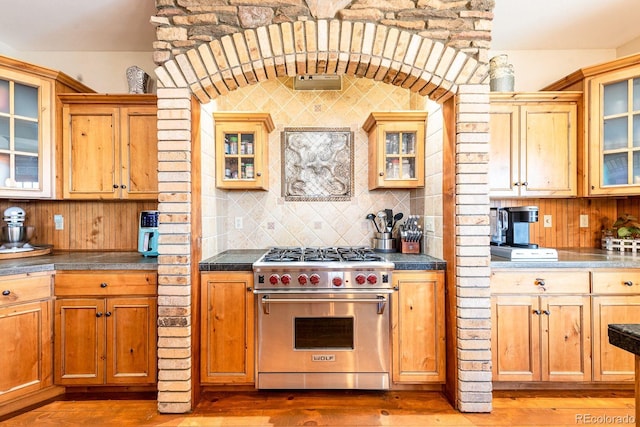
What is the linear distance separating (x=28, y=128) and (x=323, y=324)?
2785mm

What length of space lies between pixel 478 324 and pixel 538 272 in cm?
63

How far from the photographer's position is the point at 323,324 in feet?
7.72

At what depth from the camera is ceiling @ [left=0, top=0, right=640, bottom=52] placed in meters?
2.47

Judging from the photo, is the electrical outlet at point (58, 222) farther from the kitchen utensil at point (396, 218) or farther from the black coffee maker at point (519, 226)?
the black coffee maker at point (519, 226)

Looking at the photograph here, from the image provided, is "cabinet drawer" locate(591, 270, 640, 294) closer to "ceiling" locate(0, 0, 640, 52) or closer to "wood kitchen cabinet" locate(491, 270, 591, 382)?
"wood kitchen cabinet" locate(491, 270, 591, 382)

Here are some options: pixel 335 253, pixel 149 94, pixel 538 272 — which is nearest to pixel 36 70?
pixel 149 94

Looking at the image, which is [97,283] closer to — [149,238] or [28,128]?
[149,238]

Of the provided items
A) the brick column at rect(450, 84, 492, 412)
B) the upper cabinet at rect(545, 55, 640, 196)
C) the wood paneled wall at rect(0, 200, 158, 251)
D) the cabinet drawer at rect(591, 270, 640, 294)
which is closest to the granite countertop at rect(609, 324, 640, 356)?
the brick column at rect(450, 84, 492, 412)

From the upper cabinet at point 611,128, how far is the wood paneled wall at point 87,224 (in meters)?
3.97

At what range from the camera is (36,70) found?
2527 millimetres

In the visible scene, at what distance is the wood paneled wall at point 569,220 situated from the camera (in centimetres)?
→ 301

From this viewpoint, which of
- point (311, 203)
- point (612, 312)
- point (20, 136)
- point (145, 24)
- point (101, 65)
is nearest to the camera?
point (612, 312)

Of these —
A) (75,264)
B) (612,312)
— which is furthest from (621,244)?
(75,264)

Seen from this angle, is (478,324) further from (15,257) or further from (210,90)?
(15,257)
